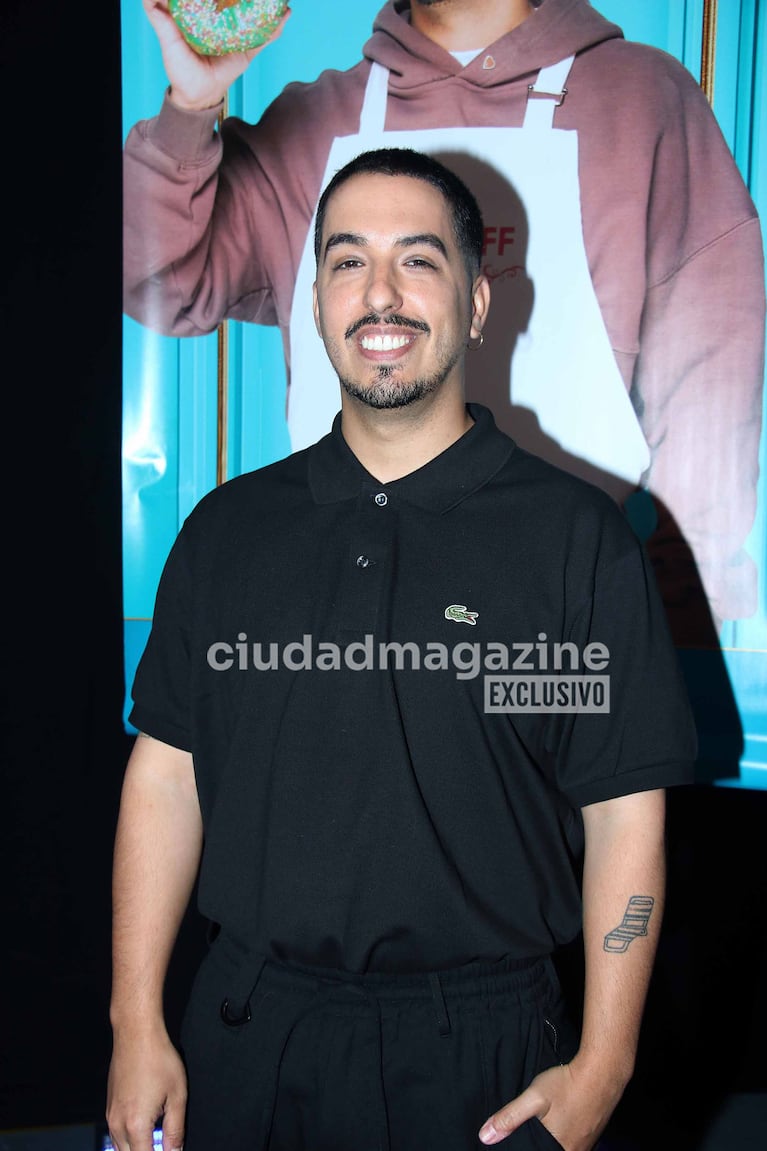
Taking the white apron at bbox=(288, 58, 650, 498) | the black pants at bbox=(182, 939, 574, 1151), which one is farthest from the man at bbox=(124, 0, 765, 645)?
the black pants at bbox=(182, 939, 574, 1151)

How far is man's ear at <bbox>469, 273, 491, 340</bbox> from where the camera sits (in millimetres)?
1248

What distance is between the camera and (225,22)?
167 cm

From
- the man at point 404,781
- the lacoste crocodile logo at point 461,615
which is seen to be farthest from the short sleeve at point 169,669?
the lacoste crocodile logo at point 461,615

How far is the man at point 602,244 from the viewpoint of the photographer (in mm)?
1544

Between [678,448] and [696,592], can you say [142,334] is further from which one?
[696,592]

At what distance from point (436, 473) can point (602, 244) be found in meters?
0.66

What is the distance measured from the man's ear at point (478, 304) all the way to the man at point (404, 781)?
55mm

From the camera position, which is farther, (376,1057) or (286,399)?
(286,399)

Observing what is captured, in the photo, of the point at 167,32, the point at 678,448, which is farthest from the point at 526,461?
the point at 167,32

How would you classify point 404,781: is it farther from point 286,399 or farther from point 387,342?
point 286,399

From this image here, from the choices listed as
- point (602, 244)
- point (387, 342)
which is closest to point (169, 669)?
point (387, 342)

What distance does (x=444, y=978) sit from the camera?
1033mm

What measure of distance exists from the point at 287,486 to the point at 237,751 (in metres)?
0.33

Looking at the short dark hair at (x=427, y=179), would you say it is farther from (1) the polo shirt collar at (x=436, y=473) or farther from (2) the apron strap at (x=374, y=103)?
(2) the apron strap at (x=374, y=103)
